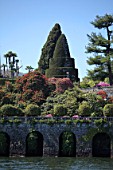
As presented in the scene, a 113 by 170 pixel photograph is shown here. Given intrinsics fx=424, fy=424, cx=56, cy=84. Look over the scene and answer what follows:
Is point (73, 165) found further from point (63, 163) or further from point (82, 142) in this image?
point (82, 142)

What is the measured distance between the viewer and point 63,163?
45406 millimetres

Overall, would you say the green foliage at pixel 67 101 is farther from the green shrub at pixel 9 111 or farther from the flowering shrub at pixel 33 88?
the green shrub at pixel 9 111

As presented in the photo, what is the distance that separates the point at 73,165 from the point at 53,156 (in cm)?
899

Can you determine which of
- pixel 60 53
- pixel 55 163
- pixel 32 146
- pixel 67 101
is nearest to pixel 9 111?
pixel 32 146

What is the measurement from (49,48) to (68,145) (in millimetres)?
38868

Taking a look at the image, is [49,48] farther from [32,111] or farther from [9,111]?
[9,111]

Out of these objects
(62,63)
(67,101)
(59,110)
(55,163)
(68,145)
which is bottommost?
(55,163)

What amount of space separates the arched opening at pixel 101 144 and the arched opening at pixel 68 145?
2875mm

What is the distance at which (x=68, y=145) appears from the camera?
52.9 m

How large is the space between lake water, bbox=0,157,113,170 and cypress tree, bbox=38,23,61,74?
1611 inches

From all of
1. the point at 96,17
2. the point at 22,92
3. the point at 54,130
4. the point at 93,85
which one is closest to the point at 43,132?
the point at 54,130

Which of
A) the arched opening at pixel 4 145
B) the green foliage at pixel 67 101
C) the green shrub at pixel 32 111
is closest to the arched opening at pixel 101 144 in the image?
the green foliage at pixel 67 101

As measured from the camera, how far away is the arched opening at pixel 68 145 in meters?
52.9

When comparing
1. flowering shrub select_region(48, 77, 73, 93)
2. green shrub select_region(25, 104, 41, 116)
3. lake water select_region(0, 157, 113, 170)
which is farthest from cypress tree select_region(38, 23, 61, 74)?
lake water select_region(0, 157, 113, 170)
